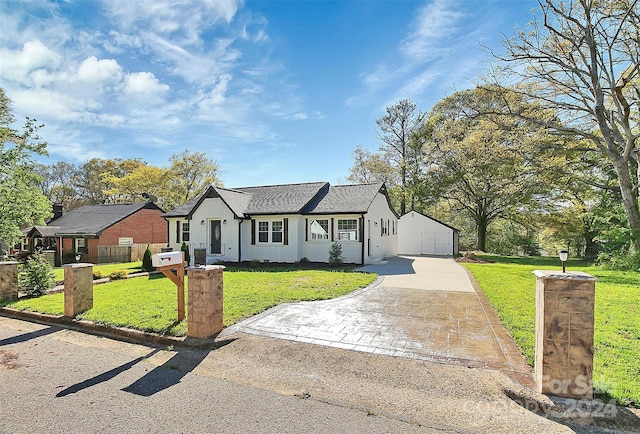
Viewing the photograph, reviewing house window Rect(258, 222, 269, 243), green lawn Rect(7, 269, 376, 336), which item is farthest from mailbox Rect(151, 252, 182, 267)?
house window Rect(258, 222, 269, 243)

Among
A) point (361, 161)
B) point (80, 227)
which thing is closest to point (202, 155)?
point (80, 227)

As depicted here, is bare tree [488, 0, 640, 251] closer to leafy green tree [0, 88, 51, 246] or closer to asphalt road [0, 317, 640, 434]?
asphalt road [0, 317, 640, 434]

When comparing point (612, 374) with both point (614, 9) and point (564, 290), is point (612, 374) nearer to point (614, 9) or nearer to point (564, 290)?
point (564, 290)

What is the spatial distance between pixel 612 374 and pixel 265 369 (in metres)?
4.19

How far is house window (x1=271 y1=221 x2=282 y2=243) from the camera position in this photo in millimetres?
17328

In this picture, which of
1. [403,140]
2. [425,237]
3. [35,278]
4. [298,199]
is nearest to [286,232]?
[298,199]

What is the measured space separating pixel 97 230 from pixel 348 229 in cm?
1961

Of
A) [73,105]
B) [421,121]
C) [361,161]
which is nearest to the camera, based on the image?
[73,105]

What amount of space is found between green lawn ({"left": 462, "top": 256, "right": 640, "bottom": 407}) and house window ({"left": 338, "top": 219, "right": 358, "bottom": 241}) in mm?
6797

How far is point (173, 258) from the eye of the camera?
226 inches

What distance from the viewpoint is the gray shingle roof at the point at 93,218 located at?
24.8 meters

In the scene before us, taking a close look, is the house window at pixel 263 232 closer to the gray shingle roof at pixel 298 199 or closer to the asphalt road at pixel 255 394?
the gray shingle roof at pixel 298 199

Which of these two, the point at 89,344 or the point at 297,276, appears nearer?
the point at 89,344

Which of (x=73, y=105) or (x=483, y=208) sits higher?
(x=73, y=105)
